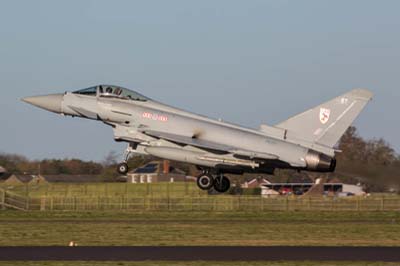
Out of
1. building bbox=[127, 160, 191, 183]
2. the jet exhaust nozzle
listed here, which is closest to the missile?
the jet exhaust nozzle

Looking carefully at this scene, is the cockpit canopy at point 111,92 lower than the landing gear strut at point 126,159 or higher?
higher

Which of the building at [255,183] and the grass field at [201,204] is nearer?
the grass field at [201,204]

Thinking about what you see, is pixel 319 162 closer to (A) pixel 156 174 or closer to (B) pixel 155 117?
(B) pixel 155 117

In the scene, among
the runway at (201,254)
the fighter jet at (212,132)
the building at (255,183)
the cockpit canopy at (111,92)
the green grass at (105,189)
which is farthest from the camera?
the building at (255,183)

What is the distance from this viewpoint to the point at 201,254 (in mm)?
24938

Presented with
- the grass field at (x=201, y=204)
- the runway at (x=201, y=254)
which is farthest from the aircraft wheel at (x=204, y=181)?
the grass field at (x=201, y=204)

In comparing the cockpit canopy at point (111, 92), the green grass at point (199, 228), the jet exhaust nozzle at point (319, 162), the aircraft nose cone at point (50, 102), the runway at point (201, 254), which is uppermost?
the cockpit canopy at point (111, 92)

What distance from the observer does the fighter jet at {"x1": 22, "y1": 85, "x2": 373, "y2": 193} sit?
3744cm

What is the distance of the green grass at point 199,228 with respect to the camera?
97.9 ft

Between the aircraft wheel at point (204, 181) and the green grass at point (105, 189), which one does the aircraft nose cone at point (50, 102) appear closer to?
the aircraft wheel at point (204, 181)

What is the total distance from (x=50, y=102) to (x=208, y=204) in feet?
60.8

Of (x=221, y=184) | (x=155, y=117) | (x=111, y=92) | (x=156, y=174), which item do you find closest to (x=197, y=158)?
(x=221, y=184)

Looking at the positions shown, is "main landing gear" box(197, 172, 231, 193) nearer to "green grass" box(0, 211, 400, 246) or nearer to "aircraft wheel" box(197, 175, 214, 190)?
"aircraft wheel" box(197, 175, 214, 190)

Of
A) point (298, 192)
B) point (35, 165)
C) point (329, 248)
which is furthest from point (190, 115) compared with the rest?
point (298, 192)
